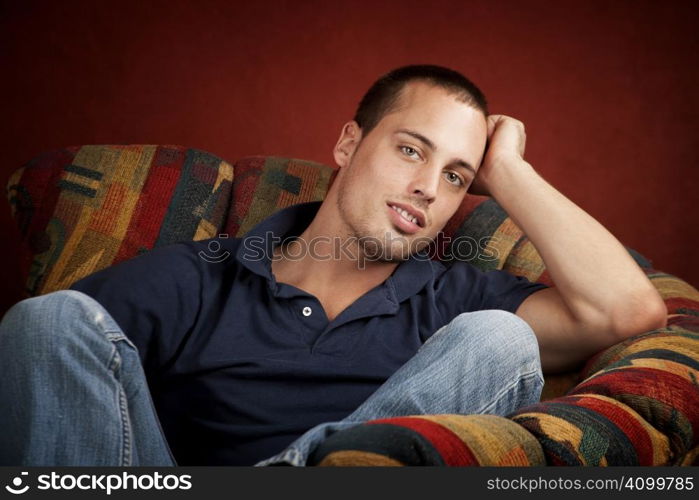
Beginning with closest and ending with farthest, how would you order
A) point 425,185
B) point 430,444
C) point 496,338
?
point 430,444 < point 496,338 < point 425,185

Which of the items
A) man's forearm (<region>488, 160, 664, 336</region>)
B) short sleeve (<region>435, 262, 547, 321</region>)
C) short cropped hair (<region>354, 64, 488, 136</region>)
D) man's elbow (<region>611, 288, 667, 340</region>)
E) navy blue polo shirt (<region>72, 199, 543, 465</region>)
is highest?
short cropped hair (<region>354, 64, 488, 136</region>)

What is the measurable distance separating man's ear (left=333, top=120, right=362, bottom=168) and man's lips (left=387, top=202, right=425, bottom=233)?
0.84 ft

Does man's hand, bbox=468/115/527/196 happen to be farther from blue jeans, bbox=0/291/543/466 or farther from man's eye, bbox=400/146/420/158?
blue jeans, bbox=0/291/543/466

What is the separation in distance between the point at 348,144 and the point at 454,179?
0.96 ft

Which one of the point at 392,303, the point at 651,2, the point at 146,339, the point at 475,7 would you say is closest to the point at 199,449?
the point at 146,339

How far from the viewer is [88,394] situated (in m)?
0.96

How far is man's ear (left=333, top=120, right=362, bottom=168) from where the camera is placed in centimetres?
175

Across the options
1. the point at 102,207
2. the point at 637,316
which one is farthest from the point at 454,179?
the point at 102,207

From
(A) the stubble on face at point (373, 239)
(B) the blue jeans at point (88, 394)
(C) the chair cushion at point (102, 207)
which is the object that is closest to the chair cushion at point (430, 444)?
(B) the blue jeans at point (88, 394)

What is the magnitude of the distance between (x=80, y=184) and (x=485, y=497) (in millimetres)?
1373

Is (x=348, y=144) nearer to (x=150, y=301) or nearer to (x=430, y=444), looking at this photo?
(x=150, y=301)

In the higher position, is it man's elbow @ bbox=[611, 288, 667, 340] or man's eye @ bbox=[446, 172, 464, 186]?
man's eye @ bbox=[446, 172, 464, 186]

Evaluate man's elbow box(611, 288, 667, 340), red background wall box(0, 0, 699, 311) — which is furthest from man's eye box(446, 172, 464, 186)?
red background wall box(0, 0, 699, 311)

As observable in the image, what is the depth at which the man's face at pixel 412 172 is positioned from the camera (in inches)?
60.2
